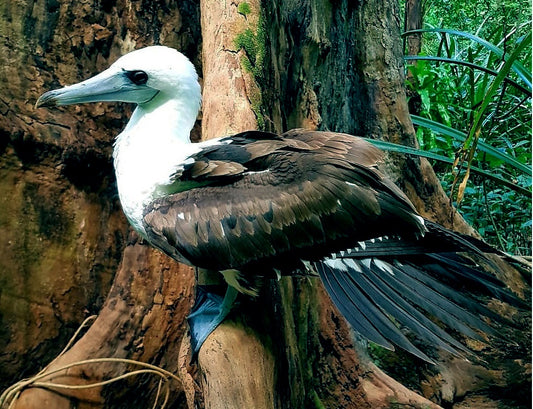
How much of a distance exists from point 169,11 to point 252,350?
5.84ft

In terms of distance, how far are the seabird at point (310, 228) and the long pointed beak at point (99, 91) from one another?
0.22 metres

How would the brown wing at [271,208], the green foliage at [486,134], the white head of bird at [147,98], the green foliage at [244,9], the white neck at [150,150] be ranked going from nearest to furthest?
the brown wing at [271,208] < the white neck at [150,150] < the white head of bird at [147,98] < the green foliage at [244,9] < the green foliage at [486,134]

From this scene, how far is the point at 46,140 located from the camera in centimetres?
269

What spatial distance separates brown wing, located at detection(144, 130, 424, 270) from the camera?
1.84 metres

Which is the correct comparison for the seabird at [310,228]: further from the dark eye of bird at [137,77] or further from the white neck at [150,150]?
the dark eye of bird at [137,77]

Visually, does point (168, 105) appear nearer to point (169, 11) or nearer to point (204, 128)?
point (204, 128)

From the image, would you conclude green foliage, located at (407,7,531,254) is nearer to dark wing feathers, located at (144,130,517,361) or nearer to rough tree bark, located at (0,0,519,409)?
rough tree bark, located at (0,0,519,409)

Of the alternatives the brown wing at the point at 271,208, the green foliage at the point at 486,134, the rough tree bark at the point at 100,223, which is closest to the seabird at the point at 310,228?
the brown wing at the point at 271,208

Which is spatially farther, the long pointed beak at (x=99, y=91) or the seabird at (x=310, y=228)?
the long pointed beak at (x=99, y=91)

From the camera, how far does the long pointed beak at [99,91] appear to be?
2115 mm

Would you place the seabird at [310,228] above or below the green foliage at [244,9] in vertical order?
below

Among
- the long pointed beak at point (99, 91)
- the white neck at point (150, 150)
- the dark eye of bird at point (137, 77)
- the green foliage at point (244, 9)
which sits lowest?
the white neck at point (150, 150)

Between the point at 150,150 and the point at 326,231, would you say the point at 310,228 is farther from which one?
the point at 150,150

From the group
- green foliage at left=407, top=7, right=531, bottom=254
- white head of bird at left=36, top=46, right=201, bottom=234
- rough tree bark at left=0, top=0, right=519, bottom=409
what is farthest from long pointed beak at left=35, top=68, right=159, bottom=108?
green foliage at left=407, top=7, right=531, bottom=254
